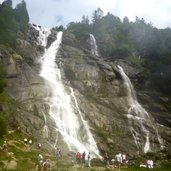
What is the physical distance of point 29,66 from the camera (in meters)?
91.6

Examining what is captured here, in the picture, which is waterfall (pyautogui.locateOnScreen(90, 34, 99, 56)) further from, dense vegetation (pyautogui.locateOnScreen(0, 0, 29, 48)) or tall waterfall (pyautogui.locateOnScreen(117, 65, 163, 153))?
tall waterfall (pyautogui.locateOnScreen(117, 65, 163, 153))

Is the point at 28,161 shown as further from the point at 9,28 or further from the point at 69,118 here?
the point at 9,28

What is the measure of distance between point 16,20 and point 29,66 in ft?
121

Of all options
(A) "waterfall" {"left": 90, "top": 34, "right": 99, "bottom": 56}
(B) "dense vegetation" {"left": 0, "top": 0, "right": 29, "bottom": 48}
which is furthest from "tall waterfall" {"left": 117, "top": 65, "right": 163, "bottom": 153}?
(A) "waterfall" {"left": 90, "top": 34, "right": 99, "bottom": 56}

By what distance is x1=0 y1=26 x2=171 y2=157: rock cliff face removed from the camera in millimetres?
70875

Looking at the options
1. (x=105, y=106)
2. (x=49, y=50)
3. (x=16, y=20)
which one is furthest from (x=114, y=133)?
(x=16, y=20)

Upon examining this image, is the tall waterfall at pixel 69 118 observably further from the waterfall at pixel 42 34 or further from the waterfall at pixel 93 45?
the waterfall at pixel 93 45

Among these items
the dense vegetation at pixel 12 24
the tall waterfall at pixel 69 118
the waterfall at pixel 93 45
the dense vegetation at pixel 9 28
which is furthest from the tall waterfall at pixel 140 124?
the waterfall at pixel 93 45

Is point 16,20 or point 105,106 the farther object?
point 16,20

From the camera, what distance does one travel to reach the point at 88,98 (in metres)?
84.6

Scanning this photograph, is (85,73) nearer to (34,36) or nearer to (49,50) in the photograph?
(49,50)

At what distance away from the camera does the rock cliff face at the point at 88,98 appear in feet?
233

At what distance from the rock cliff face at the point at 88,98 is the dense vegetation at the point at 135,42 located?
7.04 meters

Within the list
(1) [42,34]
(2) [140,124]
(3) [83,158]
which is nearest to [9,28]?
(1) [42,34]
